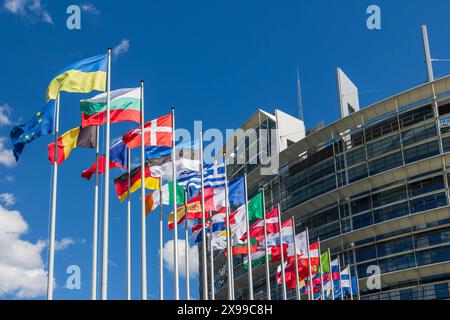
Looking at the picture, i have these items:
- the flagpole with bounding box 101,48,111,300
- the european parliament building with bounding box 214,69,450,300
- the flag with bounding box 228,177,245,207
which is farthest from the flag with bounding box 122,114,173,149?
the european parliament building with bounding box 214,69,450,300

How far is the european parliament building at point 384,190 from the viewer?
71.6 m

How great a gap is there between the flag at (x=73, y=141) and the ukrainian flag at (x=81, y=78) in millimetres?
1826

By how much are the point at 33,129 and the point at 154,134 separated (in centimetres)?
653

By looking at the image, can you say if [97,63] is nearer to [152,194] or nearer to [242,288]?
[152,194]

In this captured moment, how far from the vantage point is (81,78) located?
2981cm

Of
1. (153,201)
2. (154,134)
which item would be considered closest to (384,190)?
(153,201)

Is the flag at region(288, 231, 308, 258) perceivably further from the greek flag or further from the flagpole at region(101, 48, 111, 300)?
the flagpole at region(101, 48, 111, 300)

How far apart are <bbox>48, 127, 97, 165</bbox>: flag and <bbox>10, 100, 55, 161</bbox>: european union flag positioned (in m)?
1.26

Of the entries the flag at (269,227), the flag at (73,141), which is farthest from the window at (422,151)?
the flag at (73,141)
